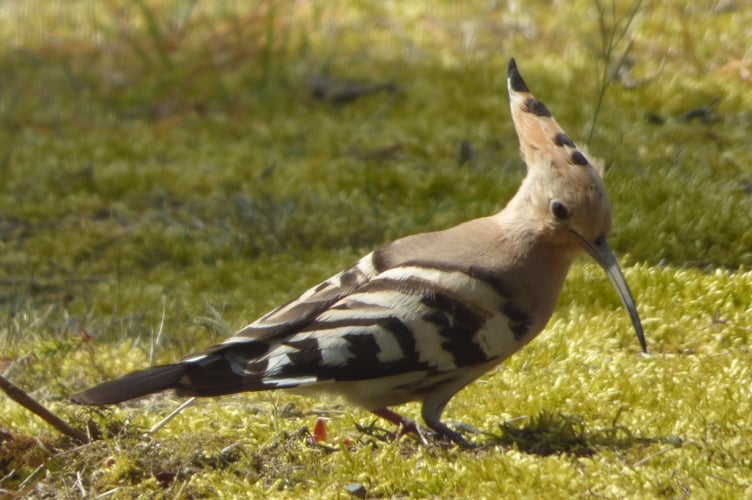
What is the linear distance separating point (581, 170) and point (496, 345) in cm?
61

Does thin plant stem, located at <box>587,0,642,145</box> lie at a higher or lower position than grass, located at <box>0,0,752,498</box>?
higher

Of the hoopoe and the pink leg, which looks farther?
the pink leg

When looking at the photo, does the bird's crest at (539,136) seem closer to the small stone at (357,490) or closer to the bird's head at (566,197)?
the bird's head at (566,197)

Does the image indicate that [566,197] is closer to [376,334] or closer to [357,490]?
[376,334]

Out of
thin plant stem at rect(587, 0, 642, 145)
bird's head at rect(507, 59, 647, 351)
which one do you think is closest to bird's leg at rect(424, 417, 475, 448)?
bird's head at rect(507, 59, 647, 351)

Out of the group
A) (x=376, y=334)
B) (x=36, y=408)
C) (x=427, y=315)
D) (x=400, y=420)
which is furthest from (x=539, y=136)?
(x=36, y=408)

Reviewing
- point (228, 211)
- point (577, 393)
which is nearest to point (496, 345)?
point (577, 393)

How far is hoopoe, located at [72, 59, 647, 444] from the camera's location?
323cm

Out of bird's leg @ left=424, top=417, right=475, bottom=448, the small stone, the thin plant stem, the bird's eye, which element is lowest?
bird's leg @ left=424, top=417, right=475, bottom=448

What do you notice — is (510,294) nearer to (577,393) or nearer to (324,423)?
(577,393)

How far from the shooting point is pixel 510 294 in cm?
340

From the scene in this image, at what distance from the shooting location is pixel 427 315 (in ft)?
10.8

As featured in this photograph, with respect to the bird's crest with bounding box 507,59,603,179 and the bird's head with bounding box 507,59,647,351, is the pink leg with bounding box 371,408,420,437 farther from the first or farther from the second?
the bird's crest with bounding box 507,59,603,179

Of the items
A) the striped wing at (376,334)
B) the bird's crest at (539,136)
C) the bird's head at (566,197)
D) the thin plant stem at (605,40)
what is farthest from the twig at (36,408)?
the thin plant stem at (605,40)
